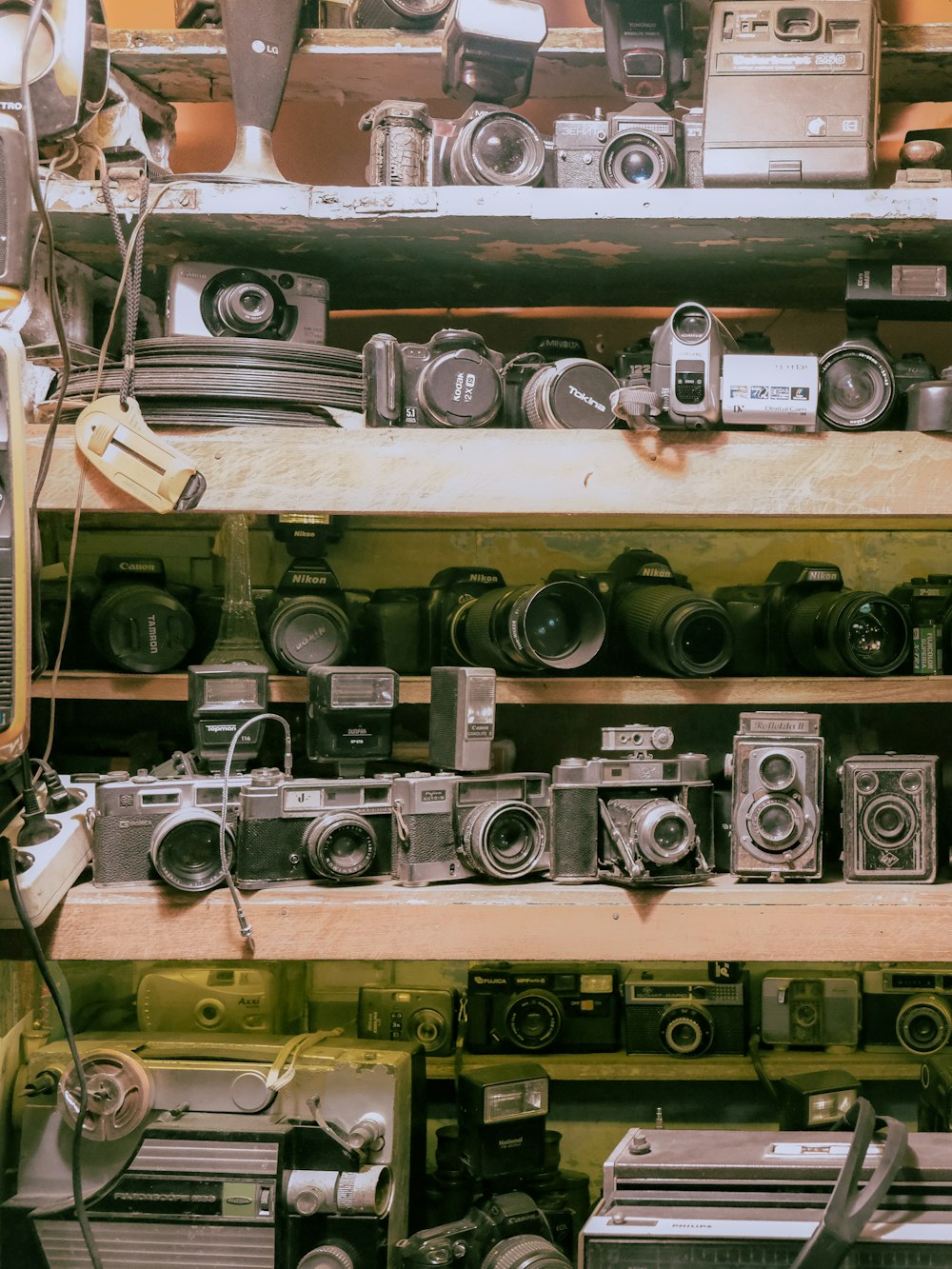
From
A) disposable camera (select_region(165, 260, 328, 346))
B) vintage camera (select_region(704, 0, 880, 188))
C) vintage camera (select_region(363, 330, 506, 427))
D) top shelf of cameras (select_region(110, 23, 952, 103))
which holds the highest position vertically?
top shelf of cameras (select_region(110, 23, 952, 103))

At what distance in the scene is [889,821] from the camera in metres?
1.96

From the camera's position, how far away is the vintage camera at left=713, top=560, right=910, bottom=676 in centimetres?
210

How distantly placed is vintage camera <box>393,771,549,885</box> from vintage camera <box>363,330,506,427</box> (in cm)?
69

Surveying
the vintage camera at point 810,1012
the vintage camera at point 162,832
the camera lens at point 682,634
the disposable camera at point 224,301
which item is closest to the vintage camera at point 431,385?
the disposable camera at point 224,301

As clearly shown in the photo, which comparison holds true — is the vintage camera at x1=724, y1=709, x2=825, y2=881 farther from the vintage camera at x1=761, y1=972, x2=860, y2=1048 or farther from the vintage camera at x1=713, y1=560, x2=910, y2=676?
the vintage camera at x1=761, y1=972, x2=860, y2=1048

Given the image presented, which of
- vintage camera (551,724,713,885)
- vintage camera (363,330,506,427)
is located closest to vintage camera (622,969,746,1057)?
vintage camera (551,724,713,885)

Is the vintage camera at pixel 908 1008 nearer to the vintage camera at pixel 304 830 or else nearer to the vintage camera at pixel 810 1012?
the vintage camera at pixel 810 1012

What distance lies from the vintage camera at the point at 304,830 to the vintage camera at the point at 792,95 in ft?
4.60

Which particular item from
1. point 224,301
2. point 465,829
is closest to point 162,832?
point 465,829

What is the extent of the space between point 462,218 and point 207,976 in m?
1.74

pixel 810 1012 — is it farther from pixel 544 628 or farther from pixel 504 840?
pixel 544 628

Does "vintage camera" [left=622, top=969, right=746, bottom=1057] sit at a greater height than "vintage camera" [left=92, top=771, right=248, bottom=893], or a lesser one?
lesser

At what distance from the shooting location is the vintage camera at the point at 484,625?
2078 millimetres

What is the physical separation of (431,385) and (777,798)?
1018mm
